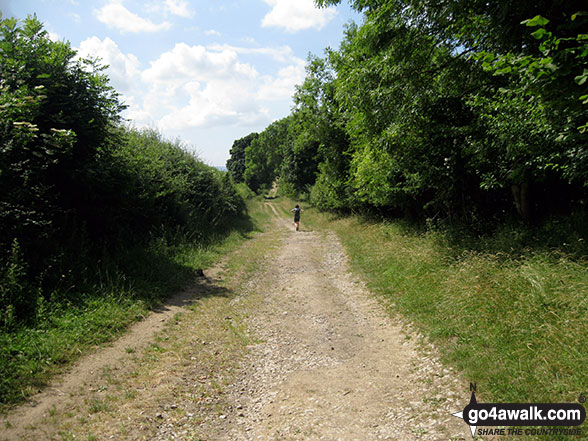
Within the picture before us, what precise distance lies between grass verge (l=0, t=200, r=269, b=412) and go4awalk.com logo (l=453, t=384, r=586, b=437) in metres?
5.70

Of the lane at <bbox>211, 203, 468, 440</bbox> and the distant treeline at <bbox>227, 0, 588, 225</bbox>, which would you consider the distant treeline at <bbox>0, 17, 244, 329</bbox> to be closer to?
the lane at <bbox>211, 203, 468, 440</bbox>

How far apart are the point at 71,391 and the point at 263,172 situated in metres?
69.1

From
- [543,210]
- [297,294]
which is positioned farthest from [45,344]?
[543,210]

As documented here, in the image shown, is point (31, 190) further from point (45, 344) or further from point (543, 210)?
point (543, 210)

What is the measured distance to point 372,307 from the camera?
8305 millimetres

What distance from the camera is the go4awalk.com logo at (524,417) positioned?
3.39 metres

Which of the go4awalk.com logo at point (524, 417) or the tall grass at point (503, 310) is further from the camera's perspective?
the tall grass at point (503, 310)

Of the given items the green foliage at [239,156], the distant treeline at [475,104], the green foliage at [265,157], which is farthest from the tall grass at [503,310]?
the green foliage at [239,156]

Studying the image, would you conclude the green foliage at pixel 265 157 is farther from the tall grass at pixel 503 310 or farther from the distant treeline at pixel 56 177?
the tall grass at pixel 503 310

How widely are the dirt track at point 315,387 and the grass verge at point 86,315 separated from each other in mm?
321

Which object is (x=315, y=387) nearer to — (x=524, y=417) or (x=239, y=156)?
(x=524, y=417)

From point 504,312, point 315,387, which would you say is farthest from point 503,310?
point 315,387

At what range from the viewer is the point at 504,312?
556cm

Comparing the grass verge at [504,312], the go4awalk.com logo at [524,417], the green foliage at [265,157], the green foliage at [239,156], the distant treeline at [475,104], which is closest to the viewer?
the go4awalk.com logo at [524,417]
